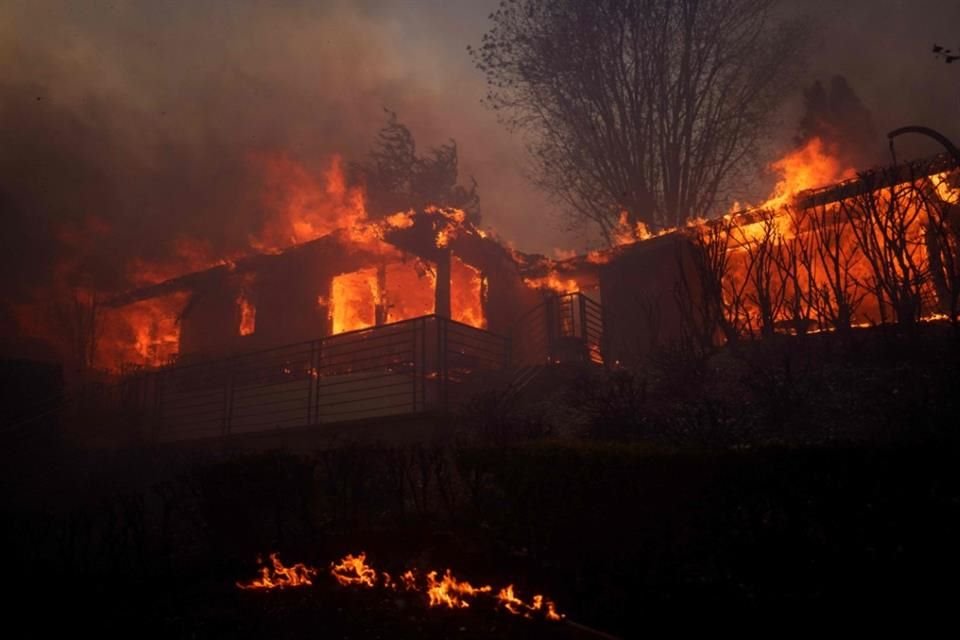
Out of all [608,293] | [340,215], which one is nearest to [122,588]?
[608,293]

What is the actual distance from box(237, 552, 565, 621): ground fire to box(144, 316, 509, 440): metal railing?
7.11m

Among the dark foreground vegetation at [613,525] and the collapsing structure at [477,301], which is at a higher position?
the collapsing structure at [477,301]

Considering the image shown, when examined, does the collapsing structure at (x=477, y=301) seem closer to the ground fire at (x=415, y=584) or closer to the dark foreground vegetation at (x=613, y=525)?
the dark foreground vegetation at (x=613, y=525)

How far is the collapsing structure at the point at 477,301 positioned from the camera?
Answer: 13.4 metres

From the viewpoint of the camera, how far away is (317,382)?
15.3 m

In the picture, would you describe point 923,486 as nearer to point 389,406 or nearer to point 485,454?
point 485,454

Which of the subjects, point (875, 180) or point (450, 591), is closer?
point (450, 591)

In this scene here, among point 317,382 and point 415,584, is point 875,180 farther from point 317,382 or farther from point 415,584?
point 317,382

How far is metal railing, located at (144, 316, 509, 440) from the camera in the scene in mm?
15445

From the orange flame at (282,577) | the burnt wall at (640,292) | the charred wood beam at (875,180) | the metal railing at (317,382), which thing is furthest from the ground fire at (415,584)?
the burnt wall at (640,292)

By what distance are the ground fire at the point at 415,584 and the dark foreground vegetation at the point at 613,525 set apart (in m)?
0.13

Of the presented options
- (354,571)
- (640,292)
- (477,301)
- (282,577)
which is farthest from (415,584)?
(477,301)

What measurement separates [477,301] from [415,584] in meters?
15.8

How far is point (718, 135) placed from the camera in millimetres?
23766
